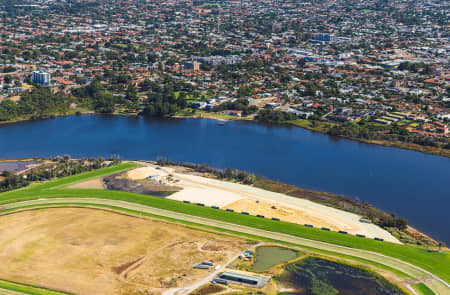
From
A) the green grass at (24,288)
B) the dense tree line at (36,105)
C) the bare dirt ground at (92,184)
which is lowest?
the green grass at (24,288)

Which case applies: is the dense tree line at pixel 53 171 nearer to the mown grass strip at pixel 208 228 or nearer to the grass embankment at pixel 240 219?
the grass embankment at pixel 240 219

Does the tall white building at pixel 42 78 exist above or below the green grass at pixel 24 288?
above

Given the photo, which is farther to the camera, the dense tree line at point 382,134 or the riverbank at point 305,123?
the dense tree line at point 382,134

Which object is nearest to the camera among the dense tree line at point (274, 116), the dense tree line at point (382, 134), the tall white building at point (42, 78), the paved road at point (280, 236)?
the paved road at point (280, 236)

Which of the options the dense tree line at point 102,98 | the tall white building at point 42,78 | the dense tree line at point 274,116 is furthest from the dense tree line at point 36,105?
the dense tree line at point 274,116

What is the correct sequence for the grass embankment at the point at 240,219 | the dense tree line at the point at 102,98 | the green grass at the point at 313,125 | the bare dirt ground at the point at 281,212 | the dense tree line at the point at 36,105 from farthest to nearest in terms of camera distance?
the dense tree line at the point at 102,98, the dense tree line at the point at 36,105, the green grass at the point at 313,125, the bare dirt ground at the point at 281,212, the grass embankment at the point at 240,219

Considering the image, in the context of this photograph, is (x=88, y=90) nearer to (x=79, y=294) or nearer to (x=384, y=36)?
(x=79, y=294)

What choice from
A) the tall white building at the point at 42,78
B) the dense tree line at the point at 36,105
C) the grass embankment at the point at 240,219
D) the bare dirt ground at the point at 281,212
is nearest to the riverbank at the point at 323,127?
the dense tree line at the point at 36,105
